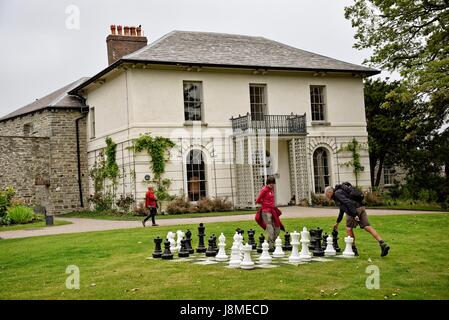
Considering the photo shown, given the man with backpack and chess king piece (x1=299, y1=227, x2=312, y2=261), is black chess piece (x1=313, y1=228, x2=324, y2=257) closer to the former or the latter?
chess king piece (x1=299, y1=227, x2=312, y2=261)

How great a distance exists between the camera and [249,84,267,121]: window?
27750mm

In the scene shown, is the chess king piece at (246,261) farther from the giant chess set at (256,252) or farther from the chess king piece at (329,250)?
the chess king piece at (329,250)

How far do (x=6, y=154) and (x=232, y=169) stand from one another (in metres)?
11.9

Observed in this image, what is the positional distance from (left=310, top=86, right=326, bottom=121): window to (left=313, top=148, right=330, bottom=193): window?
1.73 m

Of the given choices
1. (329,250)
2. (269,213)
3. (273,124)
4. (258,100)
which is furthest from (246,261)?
(258,100)

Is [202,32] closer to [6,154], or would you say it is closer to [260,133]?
[260,133]

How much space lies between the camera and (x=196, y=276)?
8148mm

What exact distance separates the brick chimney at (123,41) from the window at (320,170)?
36.7 ft

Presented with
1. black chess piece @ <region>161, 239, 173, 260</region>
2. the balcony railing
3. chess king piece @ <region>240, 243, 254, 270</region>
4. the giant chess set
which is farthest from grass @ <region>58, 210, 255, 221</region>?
chess king piece @ <region>240, 243, 254, 270</region>

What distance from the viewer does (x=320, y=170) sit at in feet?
94.2

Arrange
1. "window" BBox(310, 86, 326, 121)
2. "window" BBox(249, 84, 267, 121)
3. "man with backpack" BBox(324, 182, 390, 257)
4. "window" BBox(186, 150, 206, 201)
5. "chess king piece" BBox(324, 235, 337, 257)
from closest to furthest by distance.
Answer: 1. "chess king piece" BBox(324, 235, 337, 257)
2. "man with backpack" BBox(324, 182, 390, 257)
3. "window" BBox(186, 150, 206, 201)
4. "window" BBox(249, 84, 267, 121)
5. "window" BBox(310, 86, 326, 121)

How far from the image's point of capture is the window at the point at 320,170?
93.8 ft

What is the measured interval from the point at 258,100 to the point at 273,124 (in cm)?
161
